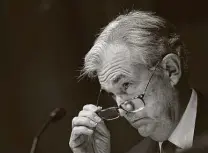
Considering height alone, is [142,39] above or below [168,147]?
above

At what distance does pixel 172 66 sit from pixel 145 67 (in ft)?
0.32

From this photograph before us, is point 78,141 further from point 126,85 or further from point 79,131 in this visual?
point 126,85

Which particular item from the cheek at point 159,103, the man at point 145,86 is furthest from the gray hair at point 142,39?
the cheek at point 159,103

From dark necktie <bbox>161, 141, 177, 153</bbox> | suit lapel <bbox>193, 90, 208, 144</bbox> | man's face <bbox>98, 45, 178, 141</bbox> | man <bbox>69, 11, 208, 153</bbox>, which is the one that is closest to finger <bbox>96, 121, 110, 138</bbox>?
man <bbox>69, 11, 208, 153</bbox>

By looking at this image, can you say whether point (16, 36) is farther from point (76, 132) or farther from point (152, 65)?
point (152, 65)

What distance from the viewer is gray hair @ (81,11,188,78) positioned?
187cm

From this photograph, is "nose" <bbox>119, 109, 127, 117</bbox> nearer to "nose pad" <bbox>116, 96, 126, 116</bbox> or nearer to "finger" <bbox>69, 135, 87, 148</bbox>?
"nose pad" <bbox>116, 96, 126, 116</bbox>

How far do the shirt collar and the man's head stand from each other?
2 centimetres

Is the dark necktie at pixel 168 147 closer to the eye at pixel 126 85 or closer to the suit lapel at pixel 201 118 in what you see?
the suit lapel at pixel 201 118

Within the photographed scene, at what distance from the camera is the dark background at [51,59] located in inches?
77.8

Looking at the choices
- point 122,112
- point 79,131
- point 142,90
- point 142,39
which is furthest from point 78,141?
point 142,39

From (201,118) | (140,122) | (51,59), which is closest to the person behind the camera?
(201,118)

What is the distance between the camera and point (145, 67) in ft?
6.18

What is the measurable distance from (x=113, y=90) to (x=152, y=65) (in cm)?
18
